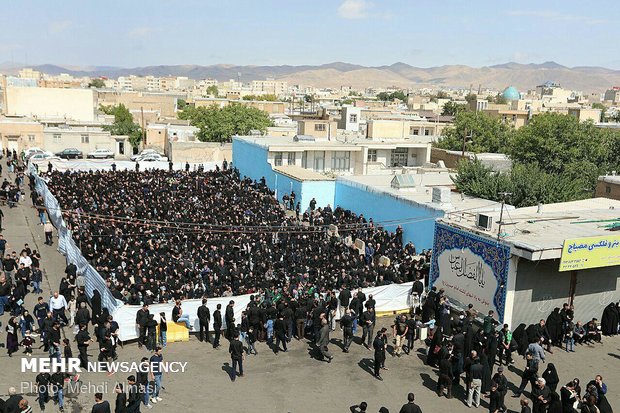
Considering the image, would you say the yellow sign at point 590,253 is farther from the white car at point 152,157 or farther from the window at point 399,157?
the white car at point 152,157

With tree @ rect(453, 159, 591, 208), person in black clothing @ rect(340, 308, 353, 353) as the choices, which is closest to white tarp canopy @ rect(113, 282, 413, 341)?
person in black clothing @ rect(340, 308, 353, 353)

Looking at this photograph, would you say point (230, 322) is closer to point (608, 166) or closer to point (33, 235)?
point (33, 235)

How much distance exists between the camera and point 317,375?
41.9 ft

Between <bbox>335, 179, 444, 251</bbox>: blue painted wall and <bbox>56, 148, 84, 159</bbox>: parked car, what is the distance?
27307 millimetres

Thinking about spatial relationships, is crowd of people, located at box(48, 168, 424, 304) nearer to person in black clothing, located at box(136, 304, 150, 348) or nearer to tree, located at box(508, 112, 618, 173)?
person in black clothing, located at box(136, 304, 150, 348)

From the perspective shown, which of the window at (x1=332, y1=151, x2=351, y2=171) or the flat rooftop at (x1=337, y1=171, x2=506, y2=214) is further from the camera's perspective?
the window at (x1=332, y1=151, x2=351, y2=171)

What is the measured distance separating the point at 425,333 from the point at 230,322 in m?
4.94

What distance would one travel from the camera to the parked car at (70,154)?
4606cm

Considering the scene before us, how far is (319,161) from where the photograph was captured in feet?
113

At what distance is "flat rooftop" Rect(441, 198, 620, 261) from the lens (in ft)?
46.5

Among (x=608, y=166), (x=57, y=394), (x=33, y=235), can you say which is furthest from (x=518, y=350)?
(x=608, y=166)

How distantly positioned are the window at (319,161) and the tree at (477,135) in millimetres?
17381

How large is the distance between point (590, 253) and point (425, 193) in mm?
10057

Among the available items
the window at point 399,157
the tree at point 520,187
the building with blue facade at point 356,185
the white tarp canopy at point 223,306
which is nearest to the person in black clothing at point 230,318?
the white tarp canopy at point 223,306
